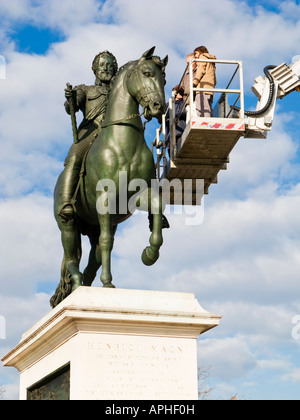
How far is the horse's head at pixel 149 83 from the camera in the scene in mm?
11336

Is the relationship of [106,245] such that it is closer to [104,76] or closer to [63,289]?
[63,289]

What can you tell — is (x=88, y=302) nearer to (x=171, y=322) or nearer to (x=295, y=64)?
(x=171, y=322)

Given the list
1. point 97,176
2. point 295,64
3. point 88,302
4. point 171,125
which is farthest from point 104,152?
point 295,64

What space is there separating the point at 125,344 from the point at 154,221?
6.17 feet

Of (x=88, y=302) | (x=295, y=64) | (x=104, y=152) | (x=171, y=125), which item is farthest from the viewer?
(x=295, y=64)

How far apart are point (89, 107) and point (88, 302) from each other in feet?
12.9

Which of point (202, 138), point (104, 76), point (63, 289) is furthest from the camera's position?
point (202, 138)

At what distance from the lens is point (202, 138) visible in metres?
15.4

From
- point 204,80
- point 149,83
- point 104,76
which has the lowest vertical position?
point 149,83

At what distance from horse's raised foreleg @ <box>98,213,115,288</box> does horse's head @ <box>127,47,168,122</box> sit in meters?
1.52

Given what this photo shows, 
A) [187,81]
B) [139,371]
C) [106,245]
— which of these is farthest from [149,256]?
[187,81]

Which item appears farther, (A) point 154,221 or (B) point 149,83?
(B) point 149,83

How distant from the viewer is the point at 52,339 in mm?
10719

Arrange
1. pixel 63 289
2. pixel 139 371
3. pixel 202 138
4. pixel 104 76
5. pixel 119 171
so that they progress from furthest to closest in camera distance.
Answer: pixel 202 138 → pixel 104 76 → pixel 63 289 → pixel 119 171 → pixel 139 371
